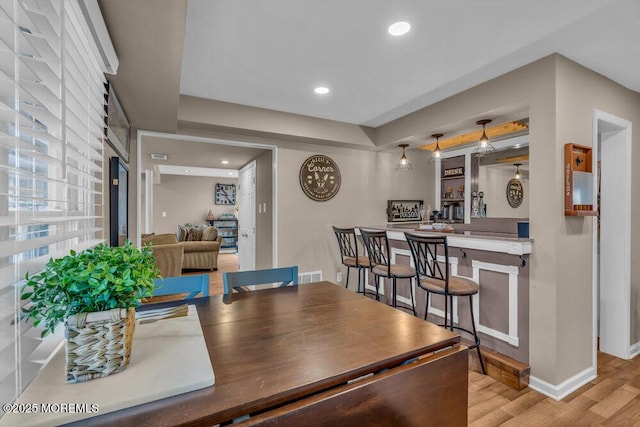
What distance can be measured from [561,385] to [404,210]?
2724 mm

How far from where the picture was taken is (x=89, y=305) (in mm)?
692

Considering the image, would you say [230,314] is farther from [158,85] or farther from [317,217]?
[317,217]

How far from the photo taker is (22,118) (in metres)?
0.70

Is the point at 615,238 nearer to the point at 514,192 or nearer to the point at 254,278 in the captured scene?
the point at 514,192

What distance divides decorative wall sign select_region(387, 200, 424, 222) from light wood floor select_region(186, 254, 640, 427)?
2341 mm

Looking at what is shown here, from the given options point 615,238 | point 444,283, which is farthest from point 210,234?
point 615,238

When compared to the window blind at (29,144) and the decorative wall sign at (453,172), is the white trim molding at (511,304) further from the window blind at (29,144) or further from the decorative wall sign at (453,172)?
the window blind at (29,144)

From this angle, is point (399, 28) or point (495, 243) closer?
point (399, 28)

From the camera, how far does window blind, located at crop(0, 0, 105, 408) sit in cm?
68

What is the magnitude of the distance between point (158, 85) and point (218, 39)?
0.52m

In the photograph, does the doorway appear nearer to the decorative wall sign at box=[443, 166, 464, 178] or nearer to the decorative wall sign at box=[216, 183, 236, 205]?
the decorative wall sign at box=[443, 166, 464, 178]

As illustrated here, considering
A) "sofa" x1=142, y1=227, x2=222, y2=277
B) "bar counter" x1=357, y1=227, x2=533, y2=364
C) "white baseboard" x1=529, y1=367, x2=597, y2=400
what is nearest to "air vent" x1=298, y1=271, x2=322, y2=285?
"bar counter" x1=357, y1=227, x2=533, y2=364

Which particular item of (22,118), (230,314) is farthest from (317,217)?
(22,118)

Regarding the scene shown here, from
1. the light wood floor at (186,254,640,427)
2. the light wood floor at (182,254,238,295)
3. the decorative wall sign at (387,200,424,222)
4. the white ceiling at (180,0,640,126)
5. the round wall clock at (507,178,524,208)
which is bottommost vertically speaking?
the light wood floor at (186,254,640,427)
